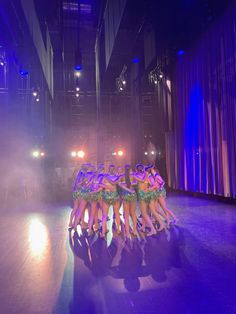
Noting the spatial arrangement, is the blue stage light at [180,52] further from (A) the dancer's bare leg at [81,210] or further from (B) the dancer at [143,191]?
(A) the dancer's bare leg at [81,210]

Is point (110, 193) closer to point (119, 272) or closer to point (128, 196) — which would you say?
point (128, 196)

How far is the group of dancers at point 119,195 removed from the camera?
4.71 meters

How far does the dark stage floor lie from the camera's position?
7.87 ft

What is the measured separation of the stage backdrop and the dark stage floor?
3837 mm

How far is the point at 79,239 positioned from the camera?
4.75m

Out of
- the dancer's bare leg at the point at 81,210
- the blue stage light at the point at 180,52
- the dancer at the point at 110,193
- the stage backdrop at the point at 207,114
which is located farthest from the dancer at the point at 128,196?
the blue stage light at the point at 180,52

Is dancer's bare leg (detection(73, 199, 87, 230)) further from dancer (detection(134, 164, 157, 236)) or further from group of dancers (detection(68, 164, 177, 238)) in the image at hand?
dancer (detection(134, 164, 157, 236))

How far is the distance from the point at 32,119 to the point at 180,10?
8.94 metres

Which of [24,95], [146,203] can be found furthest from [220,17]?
[24,95]

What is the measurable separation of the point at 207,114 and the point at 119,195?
6395mm

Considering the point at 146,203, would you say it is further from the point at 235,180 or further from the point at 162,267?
the point at 235,180

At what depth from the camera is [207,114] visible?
381 inches

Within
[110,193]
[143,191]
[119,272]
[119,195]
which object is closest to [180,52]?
[143,191]

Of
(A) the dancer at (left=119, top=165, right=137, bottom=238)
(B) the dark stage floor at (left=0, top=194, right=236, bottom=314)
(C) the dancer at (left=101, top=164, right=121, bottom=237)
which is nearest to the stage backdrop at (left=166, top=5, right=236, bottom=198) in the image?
(B) the dark stage floor at (left=0, top=194, right=236, bottom=314)
